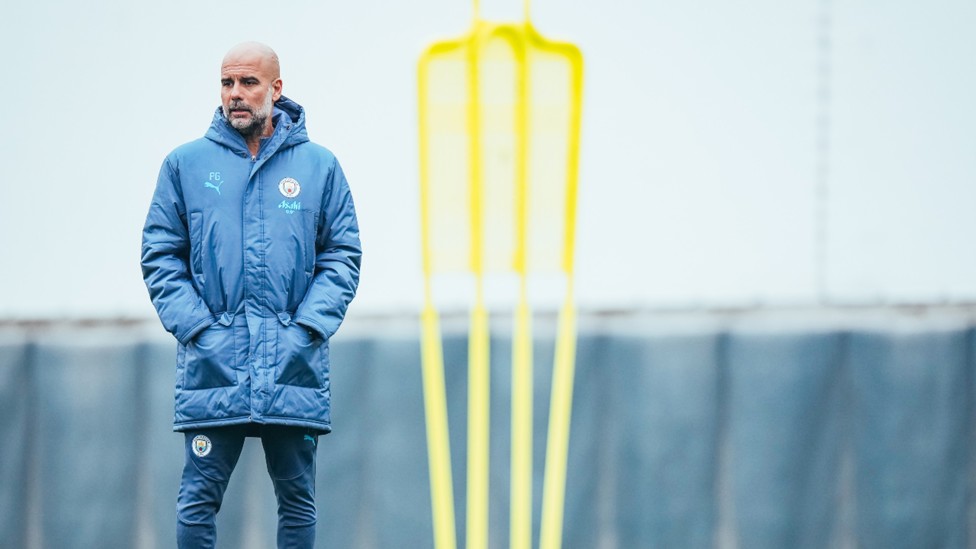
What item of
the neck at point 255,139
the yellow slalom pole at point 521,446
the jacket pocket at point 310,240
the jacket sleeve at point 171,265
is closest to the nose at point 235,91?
the neck at point 255,139

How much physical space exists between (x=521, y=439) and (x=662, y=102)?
3.72 feet

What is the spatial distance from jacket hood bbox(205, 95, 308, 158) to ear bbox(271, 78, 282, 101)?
0.13 ft

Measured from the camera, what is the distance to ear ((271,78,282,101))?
306 cm

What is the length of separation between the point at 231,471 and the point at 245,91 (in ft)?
2.90

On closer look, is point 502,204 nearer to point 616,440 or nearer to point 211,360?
point 616,440

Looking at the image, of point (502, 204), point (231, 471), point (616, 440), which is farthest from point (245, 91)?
point (616, 440)

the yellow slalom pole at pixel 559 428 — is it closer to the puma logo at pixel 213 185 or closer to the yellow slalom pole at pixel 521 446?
the yellow slalom pole at pixel 521 446

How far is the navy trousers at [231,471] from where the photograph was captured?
2.92 metres

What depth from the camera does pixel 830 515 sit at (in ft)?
13.3

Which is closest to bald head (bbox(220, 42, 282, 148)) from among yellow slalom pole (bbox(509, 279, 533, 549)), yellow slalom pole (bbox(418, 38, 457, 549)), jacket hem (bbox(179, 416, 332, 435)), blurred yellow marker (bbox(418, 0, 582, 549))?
jacket hem (bbox(179, 416, 332, 435))

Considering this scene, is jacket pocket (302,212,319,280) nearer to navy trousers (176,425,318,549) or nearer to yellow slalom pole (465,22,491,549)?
navy trousers (176,425,318,549)

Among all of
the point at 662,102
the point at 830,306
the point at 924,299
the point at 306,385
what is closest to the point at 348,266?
the point at 306,385

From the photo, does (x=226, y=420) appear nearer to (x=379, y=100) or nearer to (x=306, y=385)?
(x=306, y=385)

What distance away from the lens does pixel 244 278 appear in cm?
292
